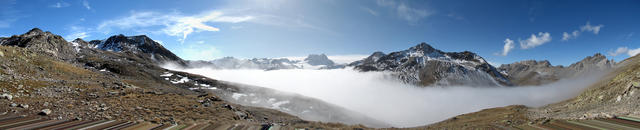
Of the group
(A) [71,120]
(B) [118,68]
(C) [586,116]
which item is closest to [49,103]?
(A) [71,120]

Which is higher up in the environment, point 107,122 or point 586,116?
point 586,116

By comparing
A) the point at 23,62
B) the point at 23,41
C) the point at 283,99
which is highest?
the point at 23,41

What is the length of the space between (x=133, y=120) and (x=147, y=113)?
451cm

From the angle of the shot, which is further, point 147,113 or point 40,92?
point 40,92

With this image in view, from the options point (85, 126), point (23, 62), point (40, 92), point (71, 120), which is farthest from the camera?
point (23, 62)

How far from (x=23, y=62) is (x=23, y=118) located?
48.0 m

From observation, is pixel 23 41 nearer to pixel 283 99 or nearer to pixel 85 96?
pixel 283 99

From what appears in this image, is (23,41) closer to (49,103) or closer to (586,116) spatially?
(49,103)

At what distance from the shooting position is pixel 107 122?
18.0 metres

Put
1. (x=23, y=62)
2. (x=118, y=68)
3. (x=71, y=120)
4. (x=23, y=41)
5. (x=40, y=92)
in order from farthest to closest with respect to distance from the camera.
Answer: (x=23, y=41), (x=118, y=68), (x=23, y=62), (x=40, y=92), (x=71, y=120)

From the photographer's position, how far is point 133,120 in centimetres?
1952

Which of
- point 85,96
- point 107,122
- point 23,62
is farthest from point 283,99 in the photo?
point 107,122

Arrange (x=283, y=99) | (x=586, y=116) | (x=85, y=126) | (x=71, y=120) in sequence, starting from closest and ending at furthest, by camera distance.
Answer: 1. (x=85, y=126)
2. (x=71, y=120)
3. (x=586, y=116)
4. (x=283, y=99)

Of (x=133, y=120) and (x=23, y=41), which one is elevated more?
(x=23, y=41)
